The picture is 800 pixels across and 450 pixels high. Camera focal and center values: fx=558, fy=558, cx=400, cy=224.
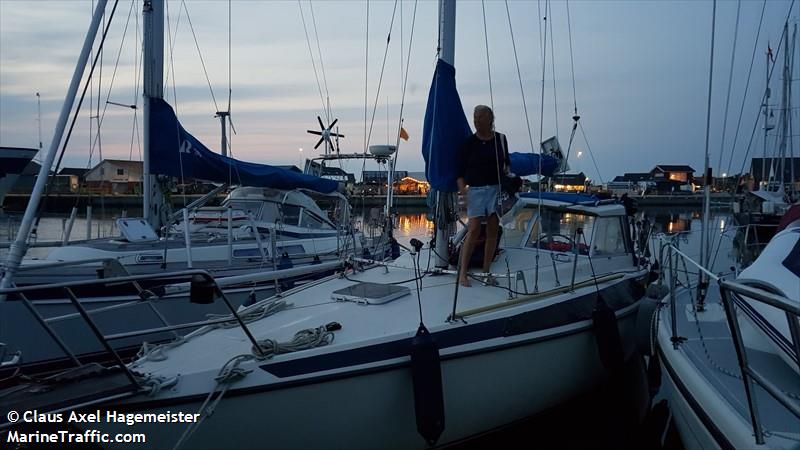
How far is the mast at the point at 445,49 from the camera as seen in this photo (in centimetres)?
576

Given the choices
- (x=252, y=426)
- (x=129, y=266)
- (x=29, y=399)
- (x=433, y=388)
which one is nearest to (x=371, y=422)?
(x=433, y=388)

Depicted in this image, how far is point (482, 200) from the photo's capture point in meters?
5.61

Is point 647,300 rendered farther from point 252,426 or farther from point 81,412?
point 81,412

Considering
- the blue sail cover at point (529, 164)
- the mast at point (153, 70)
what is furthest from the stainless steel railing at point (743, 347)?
the mast at point (153, 70)

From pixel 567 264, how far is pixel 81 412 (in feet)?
15.8

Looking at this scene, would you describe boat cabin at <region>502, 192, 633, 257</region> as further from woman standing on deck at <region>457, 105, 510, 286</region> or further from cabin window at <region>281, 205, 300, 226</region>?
cabin window at <region>281, 205, 300, 226</region>

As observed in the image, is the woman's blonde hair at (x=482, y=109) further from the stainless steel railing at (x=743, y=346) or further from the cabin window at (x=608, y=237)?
the stainless steel railing at (x=743, y=346)

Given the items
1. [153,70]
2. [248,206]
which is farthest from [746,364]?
[248,206]

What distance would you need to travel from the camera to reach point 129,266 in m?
9.03

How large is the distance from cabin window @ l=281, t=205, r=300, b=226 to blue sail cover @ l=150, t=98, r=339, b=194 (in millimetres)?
1873

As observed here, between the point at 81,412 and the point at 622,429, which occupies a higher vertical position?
the point at 81,412

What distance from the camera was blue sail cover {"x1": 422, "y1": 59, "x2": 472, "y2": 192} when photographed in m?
5.66

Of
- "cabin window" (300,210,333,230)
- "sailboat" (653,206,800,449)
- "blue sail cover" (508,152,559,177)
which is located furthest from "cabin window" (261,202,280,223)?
"sailboat" (653,206,800,449)

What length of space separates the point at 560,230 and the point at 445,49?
2.70m
